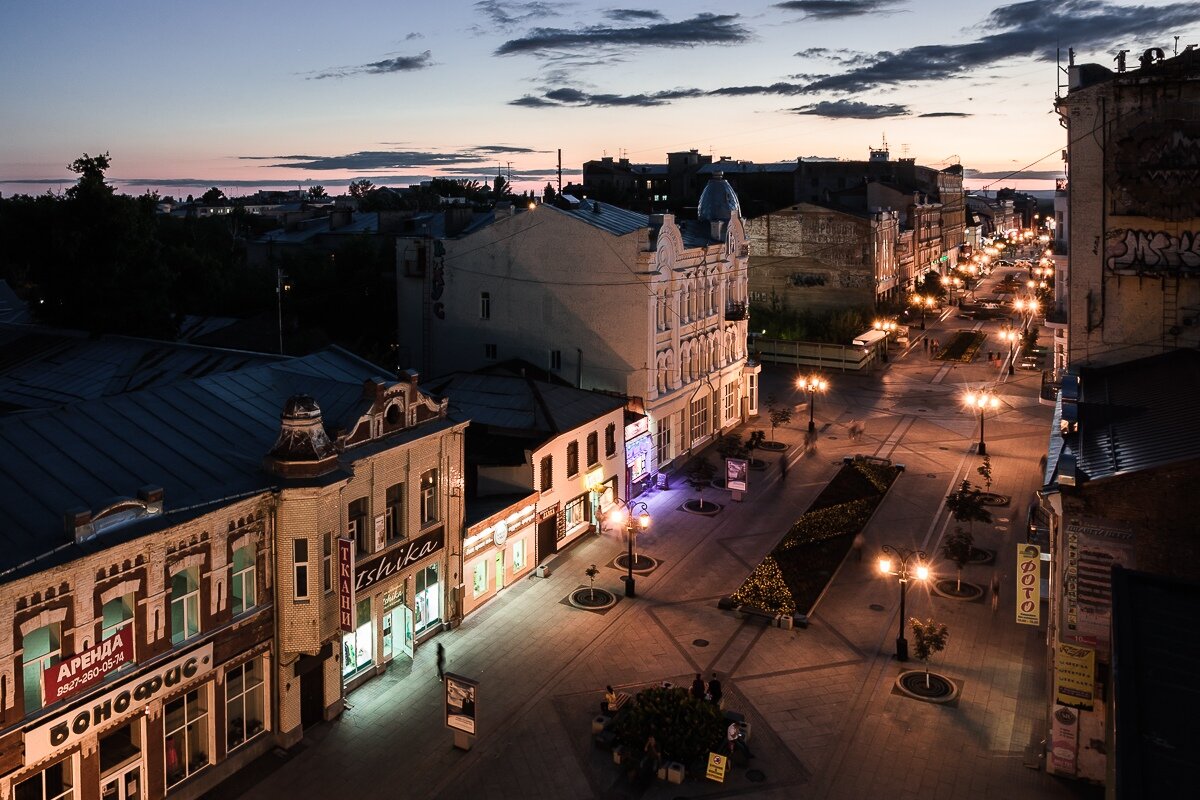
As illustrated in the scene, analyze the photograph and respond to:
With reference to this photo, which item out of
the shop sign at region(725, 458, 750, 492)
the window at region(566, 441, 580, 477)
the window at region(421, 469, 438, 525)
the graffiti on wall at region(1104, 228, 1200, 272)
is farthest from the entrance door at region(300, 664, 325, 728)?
the graffiti on wall at region(1104, 228, 1200, 272)

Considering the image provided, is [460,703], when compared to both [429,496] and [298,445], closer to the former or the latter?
[298,445]

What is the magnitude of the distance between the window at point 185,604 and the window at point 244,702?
173 centimetres

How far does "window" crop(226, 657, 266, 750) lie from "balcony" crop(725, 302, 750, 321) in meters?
36.7

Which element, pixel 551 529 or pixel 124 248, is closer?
pixel 551 529

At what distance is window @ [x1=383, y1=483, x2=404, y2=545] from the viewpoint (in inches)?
1079

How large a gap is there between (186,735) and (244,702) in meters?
1.68

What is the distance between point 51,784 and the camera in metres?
18.7

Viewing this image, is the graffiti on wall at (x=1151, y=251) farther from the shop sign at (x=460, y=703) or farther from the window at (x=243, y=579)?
the window at (x=243, y=579)

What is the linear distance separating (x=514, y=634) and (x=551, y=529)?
7315 mm

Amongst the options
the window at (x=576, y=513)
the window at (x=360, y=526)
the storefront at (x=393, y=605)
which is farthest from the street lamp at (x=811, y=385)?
the window at (x=360, y=526)

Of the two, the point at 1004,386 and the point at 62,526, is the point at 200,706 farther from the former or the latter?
the point at 1004,386

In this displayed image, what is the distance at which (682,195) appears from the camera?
140875 mm

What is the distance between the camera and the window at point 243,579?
22.5 m

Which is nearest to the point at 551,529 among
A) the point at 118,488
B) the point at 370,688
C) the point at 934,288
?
the point at 370,688
